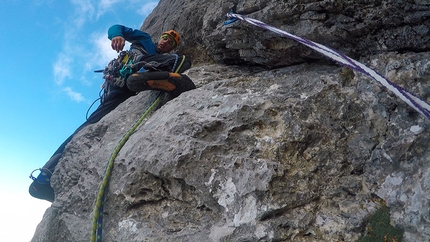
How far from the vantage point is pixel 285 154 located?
2873mm

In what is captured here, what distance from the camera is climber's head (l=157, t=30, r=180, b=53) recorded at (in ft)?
18.7

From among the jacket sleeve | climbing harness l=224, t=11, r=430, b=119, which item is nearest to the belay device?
the jacket sleeve

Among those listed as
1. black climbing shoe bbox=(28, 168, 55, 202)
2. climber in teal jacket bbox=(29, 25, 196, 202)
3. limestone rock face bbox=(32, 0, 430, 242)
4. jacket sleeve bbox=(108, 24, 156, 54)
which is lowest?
limestone rock face bbox=(32, 0, 430, 242)

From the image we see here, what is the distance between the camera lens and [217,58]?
4848mm

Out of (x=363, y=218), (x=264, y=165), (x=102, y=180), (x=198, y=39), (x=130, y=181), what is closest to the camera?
(x=363, y=218)

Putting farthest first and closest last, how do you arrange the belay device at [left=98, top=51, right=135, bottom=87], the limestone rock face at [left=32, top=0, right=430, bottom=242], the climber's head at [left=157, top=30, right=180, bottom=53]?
the climber's head at [left=157, top=30, right=180, bottom=53]
the belay device at [left=98, top=51, right=135, bottom=87]
the limestone rock face at [left=32, top=0, right=430, bottom=242]

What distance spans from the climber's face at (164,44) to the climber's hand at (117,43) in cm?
82

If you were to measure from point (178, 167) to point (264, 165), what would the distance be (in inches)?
29.9

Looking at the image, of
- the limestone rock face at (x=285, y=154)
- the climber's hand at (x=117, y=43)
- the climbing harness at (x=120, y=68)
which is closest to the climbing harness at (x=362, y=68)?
the limestone rock face at (x=285, y=154)

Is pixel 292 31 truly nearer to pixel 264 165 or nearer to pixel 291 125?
pixel 291 125

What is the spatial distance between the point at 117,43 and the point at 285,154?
3249 millimetres

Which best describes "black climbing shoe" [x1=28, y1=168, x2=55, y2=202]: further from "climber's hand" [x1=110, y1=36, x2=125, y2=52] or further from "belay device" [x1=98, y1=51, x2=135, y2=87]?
"climber's hand" [x1=110, y1=36, x2=125, y2=52]

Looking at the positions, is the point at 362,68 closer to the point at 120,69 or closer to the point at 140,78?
the point at 140,78

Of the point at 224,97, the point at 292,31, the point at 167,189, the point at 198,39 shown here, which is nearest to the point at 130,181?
the point at 167,189
